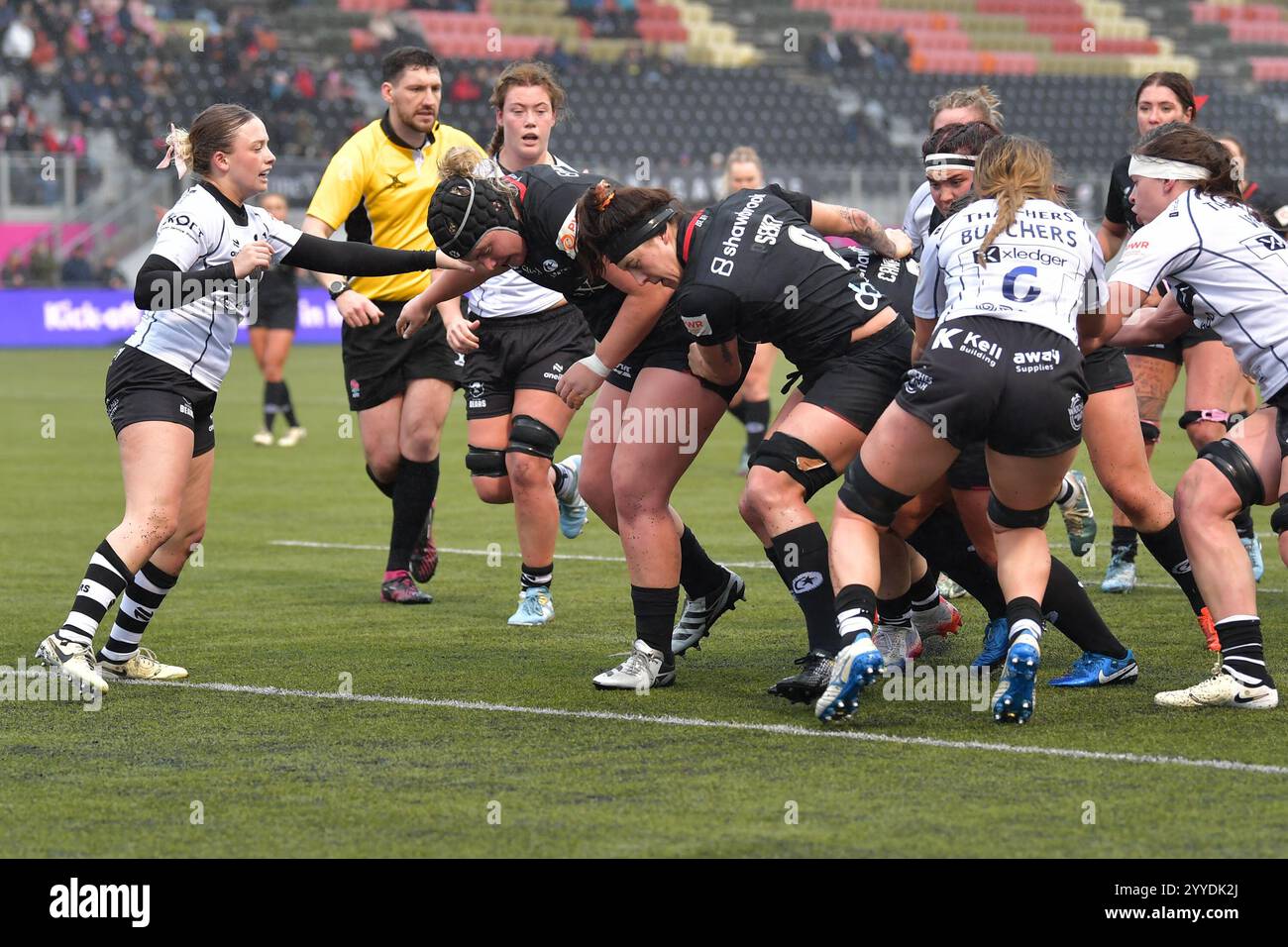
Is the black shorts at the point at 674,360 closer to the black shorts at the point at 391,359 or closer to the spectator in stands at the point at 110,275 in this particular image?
the black shorts at the point at 391,359

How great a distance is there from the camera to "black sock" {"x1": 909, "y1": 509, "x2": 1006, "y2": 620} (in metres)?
6.62

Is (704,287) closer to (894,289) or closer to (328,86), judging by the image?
(894,289)

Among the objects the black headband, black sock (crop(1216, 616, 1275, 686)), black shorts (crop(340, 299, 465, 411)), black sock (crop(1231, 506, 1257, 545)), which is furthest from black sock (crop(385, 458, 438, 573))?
black sock (crop(1216, 616, 1275, 686))

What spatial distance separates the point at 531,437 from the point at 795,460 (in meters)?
2.25

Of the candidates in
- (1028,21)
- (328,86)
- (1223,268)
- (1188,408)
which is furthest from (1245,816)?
(1028,21)

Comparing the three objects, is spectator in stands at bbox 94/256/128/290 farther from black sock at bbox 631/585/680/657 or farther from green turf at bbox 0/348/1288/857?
black sock at bbox 631/585/680/657

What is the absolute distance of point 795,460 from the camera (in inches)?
236

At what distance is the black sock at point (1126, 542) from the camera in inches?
331

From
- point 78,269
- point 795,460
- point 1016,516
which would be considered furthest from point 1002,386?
point 78,269

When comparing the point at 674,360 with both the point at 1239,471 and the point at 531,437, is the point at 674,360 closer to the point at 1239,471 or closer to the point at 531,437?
the point at 531,437

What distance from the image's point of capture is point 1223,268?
5.93 m

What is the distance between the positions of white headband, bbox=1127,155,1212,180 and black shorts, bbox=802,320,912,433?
957 millimetres

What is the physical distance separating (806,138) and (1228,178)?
98.1 feet
